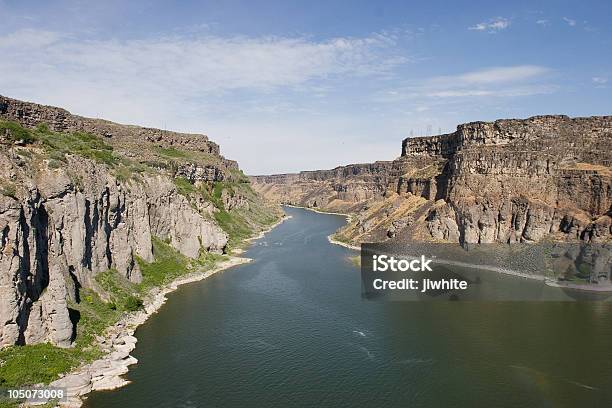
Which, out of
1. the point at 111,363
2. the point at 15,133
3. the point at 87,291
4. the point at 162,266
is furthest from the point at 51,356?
the point at 162,266

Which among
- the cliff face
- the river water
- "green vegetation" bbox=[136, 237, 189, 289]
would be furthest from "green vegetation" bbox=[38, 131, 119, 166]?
the cliff face

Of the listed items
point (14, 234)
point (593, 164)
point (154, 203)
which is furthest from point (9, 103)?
point (593, 164)

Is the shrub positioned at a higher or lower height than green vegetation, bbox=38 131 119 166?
lower

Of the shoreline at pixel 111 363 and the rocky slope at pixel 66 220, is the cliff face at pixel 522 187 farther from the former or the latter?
the shoreline at pixel 111 363

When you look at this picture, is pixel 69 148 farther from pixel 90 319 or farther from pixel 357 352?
pixel 357 352

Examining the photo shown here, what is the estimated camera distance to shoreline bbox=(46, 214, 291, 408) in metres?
37.7

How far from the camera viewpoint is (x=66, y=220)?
52.2 meters

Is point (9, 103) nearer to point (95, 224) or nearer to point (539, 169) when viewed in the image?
point (95, 224)

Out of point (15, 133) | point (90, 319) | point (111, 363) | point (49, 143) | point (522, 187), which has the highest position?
point (15, 133)

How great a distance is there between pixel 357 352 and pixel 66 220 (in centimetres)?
3591

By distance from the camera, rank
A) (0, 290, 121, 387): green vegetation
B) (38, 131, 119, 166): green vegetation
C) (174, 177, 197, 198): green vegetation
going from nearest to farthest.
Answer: (0, 290, 121, 387): green vegetation → (38, 131, 119, 166): green vegetation → (174, 177, 197, 198): green vegetation

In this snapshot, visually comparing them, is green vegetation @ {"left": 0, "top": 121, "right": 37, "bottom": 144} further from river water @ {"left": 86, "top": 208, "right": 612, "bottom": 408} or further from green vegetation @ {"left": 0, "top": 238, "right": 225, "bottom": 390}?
river water @ {"left": 86, "top": 208, "right": 612, "bottom": 408}

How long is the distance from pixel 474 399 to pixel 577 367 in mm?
14066

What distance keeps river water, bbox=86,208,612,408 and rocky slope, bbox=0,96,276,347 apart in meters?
9.51
